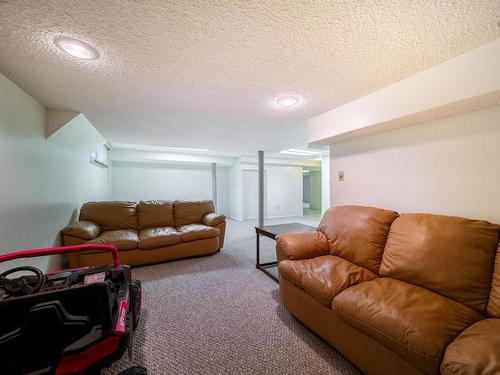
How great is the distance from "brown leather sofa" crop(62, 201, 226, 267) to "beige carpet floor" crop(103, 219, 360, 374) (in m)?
0.42

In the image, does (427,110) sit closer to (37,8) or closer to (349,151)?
(349,151)

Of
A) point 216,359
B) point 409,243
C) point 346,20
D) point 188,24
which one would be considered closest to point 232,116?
point 188,24

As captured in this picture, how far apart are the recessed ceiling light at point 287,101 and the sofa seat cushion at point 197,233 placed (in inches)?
86.3

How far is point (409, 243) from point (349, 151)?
1.38 meters

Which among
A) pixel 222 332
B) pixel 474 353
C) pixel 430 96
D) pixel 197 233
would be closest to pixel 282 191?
pixel 197 233

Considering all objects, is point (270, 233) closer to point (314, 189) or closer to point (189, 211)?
point (189, 211)

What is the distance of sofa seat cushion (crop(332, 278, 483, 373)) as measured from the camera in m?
0.89

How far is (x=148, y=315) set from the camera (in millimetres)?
1744

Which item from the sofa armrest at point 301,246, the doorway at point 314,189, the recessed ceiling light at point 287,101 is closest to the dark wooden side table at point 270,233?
the sofa armrest at point 301,246

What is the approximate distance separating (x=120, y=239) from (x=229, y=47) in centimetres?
268

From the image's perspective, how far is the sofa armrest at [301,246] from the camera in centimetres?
183

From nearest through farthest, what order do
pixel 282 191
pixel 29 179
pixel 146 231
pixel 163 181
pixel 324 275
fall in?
pixel 324 275 → pixel 29 179 → pixel 146 231 → pixel 163 181 → pixel 282 191

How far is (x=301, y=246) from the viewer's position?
6.13 feet

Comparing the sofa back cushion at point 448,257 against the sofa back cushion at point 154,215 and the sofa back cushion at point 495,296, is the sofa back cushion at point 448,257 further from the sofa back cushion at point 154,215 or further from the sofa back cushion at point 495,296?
the sofa back cushion at point 154,215
